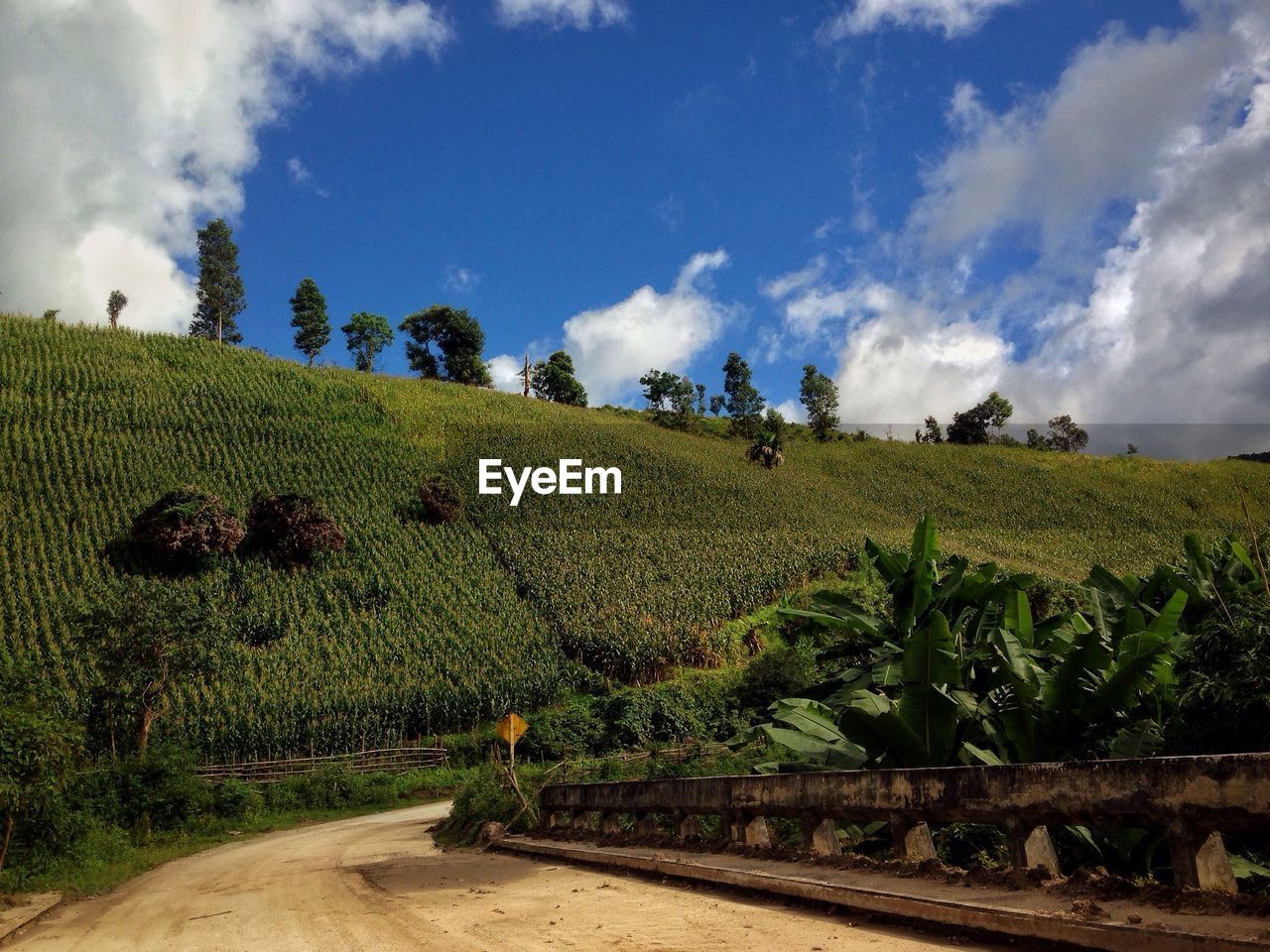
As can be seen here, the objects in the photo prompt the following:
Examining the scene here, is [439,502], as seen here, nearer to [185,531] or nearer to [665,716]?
[185,531]

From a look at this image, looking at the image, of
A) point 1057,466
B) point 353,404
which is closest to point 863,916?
point 353,404

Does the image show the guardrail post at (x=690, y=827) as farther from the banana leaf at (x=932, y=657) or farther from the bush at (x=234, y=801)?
the bush at (x=234, y=801)

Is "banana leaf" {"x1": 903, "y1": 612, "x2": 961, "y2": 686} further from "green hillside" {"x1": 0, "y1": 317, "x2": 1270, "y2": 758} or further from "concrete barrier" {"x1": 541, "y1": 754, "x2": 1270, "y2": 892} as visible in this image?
"green hillside" {"x1": 0, "y1": 317, "x2": 1270, "y2": 758}

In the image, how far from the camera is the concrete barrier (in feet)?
11.2

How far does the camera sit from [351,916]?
665cm

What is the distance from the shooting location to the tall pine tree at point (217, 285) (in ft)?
274

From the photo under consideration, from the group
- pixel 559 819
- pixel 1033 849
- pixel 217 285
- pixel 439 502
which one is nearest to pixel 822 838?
pixel 1033 849

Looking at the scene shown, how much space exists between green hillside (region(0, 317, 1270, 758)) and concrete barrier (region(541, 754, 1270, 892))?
27.4 meters

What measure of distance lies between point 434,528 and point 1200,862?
46959 millimetres

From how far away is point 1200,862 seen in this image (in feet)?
11.7

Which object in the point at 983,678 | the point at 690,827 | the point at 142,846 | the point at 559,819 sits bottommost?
the point at 142,846

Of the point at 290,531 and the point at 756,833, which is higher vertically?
the point at 290,531

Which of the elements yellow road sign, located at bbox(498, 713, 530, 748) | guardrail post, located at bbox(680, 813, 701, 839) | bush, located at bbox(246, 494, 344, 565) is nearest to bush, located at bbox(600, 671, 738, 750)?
yellow road sign, located at bbox(498, 713, 530, 748)

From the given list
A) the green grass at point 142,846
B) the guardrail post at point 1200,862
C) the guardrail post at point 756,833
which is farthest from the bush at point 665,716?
the guardrail post at point 1200,862
